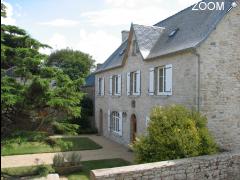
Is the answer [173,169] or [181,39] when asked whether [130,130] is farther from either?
[173,169]

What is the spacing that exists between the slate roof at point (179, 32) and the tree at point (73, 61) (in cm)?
2304

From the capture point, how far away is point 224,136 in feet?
45.2

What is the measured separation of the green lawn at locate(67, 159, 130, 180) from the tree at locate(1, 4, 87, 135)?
5.13 metres

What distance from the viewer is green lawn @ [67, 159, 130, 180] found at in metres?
13.2

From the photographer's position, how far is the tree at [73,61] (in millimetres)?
43375

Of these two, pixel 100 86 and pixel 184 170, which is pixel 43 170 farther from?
pixel 100 86

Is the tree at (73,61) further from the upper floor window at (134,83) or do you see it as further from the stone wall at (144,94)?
the upper floor window at (134,83)

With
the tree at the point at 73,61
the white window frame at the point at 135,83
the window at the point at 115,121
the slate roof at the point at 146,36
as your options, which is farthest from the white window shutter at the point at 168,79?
the tree at the point at 73,61

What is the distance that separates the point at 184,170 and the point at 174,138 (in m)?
1.31

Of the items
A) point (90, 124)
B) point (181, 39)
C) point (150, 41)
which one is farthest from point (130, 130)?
point (90, 124)

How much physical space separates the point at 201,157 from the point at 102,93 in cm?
1630

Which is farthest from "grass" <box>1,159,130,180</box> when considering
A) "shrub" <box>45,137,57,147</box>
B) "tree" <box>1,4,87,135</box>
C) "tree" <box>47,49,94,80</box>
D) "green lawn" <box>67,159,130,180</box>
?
"tree" <box>47,49,94,80</box>

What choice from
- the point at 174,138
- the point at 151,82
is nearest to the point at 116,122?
the point at 151,82

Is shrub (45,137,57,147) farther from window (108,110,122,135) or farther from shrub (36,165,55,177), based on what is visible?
window (108,110,122,135)
